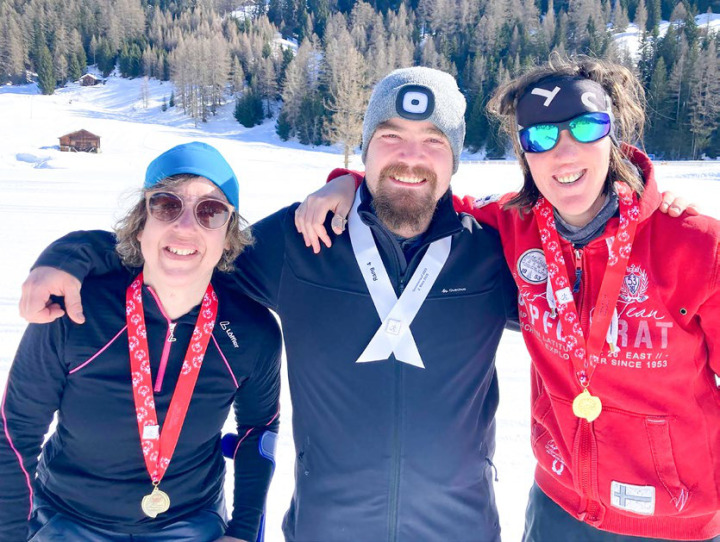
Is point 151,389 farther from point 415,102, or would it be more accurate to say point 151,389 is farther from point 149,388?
point 415,102

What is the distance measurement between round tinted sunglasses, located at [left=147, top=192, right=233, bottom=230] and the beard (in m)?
0.73

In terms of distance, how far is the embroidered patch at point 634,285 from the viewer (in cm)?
215

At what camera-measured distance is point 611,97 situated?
100 inches

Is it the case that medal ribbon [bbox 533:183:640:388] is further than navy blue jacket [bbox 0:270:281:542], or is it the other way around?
navy blue jacket [bbox 0:270:281:542]

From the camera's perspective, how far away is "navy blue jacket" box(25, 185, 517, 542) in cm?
234

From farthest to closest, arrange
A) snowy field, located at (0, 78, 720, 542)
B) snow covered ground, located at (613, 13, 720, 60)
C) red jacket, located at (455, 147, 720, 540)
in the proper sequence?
snow covered ground, located at (613, 13, 720, 60), snowy field, located at (0, 78, 720, 542), red jacket, located at (455, 147, 720, 540)

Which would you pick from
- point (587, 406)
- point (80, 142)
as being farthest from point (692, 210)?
point (80, 142)

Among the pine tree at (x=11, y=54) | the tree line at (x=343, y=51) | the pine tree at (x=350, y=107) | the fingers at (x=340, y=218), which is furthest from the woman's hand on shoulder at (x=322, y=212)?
the pine tree at (x=11, y=54)

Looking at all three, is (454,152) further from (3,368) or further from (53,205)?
(53,205)

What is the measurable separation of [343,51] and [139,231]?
64.7 meters

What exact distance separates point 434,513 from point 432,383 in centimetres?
54

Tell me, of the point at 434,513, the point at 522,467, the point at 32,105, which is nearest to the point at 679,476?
the point at 434,513

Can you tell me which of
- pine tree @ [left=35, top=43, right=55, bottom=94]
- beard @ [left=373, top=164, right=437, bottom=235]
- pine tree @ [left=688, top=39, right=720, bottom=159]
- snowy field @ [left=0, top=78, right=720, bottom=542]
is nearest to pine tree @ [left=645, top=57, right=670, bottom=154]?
pine tree @ [left=688, top=39, right=720, bottom=159]

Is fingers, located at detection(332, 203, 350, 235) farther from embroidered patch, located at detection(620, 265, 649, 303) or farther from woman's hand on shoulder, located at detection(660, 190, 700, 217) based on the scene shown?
woman's hand on shoulder, located at detection(660, 190, 700, 217)
